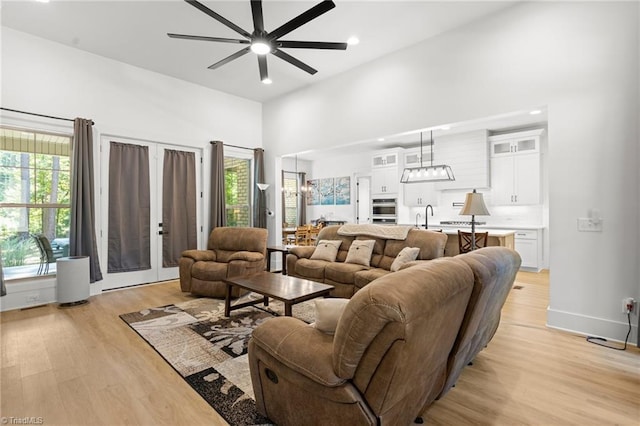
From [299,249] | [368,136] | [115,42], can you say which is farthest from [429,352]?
[115,42]

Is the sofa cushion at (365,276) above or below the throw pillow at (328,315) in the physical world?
below

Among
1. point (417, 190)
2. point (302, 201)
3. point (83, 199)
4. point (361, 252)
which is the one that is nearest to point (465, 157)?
point (417, 190)

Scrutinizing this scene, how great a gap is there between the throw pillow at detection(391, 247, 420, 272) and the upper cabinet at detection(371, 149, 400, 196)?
13.3 ft

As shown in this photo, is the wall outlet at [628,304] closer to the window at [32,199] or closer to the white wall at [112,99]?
the white wall at [112,99]

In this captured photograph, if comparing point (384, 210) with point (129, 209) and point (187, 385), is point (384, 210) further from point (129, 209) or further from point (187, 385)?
point (187, 385)

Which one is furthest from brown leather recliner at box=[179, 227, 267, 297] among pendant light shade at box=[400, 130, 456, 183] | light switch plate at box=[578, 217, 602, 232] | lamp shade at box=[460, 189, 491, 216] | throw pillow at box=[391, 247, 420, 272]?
light switch plate at box=[578, 217, 602, 232]

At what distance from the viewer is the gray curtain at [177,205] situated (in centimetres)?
561

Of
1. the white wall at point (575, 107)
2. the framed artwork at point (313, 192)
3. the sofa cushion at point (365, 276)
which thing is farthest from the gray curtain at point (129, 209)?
the framed artwork at point (313, 192)

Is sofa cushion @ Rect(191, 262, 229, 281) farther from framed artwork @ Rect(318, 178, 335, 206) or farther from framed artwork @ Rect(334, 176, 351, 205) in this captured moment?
framed artwork @ Rect(318, 178, 335, 206)

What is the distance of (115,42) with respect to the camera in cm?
448

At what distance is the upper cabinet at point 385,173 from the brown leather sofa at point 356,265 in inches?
138

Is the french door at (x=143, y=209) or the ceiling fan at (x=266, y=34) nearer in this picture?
the ceiling fan at (x=266, y=34)

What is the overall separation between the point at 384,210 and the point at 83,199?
6.29 m

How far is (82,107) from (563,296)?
6.75m
